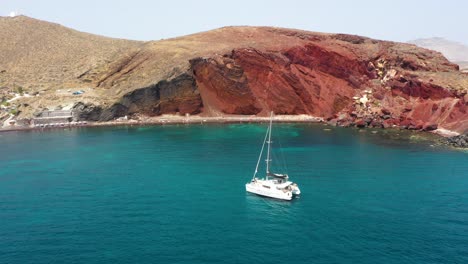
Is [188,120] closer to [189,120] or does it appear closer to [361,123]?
[189,120]

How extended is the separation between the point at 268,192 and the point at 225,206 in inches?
329

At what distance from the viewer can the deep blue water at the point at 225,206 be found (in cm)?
4903

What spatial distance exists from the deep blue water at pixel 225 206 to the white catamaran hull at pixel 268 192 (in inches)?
47.0

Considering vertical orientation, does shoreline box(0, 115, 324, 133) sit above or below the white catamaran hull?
above

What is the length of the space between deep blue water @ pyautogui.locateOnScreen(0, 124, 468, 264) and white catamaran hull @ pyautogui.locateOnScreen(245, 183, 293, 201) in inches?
47.0

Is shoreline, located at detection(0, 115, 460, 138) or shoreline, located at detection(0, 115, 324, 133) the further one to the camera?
shoreline, located at detection(0, 115, 324, 133)

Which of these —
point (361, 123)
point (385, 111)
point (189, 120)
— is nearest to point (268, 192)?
point (361, 123)

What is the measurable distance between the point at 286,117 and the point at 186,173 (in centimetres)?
9120

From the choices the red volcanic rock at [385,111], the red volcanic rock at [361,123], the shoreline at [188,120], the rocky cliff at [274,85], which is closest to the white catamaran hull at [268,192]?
the red volcanic rock at [361,123]

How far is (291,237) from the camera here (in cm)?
5241

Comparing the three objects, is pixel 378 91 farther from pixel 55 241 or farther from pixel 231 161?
pixel 55 241

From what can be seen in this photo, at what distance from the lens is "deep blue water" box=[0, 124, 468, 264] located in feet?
161

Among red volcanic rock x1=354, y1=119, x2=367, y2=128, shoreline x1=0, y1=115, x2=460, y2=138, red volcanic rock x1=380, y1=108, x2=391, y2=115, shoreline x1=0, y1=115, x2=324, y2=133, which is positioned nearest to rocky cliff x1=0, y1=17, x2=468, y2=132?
red volcanic rock x1=380, y1=108, x2=391, y2=115

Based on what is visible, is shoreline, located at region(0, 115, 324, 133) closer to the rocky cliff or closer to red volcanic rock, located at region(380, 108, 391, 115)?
the rocky cliff
